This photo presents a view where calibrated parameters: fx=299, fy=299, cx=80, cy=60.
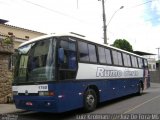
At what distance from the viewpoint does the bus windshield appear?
10.7 m

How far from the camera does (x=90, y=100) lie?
1270 centimetres

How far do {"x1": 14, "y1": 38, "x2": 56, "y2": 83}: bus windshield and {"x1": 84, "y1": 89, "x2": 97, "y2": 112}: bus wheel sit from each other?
239cm

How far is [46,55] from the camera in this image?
10.9 m

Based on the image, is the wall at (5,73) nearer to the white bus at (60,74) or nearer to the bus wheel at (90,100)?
the white bus at (60,74)

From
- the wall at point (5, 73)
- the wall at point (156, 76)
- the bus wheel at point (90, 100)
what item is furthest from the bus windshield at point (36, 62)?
the wall at point (156, 76)

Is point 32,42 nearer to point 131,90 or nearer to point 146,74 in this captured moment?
point 131,90

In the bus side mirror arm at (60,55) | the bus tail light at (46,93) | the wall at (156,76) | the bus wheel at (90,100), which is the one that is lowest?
the bus wheel at (90,100)

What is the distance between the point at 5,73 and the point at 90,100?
19.0 ft

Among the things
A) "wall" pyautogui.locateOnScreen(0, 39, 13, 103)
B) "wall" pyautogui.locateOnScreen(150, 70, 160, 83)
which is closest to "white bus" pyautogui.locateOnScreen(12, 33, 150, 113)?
"wall" pyautogui.locateOnScreen(0, 39, 13, 103)

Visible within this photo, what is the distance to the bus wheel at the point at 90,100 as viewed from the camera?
12.3 m

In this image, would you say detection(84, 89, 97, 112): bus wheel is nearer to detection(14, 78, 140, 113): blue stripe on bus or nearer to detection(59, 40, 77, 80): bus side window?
detection(14, 78, 140, 113): blue stripe on bus

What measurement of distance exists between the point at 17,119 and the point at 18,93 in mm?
995

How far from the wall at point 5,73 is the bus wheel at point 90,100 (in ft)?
18.1

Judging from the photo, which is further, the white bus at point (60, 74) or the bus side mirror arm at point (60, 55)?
the bus side mirror arm at point (60, 55)
